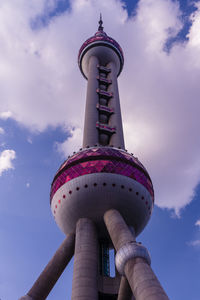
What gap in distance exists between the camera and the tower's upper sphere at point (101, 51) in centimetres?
5525

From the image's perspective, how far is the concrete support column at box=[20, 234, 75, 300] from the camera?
2524 cm

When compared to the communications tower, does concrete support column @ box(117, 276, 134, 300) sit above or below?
below

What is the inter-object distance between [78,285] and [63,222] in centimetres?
742

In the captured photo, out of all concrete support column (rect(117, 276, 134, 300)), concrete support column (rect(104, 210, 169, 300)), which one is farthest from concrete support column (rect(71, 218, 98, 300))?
concrete support column (rect(104, 210, 169, 300))

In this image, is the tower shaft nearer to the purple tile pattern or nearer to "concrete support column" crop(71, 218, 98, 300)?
the purple tile pattern

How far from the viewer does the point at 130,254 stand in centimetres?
2014

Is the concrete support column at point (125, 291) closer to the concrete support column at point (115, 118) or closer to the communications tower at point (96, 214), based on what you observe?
the communications tower at point (96, 214)

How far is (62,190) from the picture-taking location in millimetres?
29812

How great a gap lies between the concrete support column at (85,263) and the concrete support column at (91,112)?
39.9 feet

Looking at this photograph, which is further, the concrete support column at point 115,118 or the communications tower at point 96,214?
the concrete support column at point 115,118

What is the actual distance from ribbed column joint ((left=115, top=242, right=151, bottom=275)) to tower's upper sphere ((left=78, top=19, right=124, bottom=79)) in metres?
41.8

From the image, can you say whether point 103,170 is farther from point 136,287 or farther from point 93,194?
point 136,287

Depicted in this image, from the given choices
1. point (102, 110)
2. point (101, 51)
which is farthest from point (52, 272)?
point (101, 51)

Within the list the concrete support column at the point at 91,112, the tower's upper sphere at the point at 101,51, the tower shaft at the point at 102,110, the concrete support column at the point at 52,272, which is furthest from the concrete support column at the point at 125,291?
the tower's upper sphere at the point at 101,51
